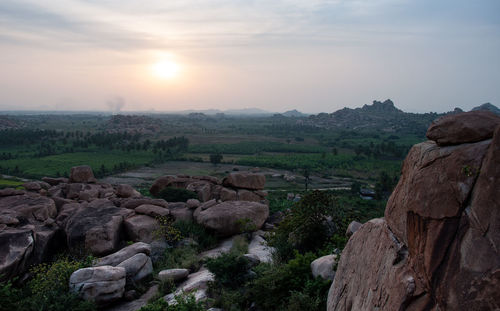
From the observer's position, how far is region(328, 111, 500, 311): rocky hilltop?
3979 millimetres

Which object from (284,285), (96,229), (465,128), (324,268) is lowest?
(96,229)

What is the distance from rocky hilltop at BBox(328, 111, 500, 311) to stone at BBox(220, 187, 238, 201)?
17.8m

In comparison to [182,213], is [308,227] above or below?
above

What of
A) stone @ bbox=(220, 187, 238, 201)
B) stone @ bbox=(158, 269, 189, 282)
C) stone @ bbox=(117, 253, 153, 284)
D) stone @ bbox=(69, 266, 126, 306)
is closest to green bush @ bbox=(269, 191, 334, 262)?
stone @ bbox=(158, 269, 189, 282)

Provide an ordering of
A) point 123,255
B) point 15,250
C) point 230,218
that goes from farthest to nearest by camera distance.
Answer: point 230,218
point 123,255
point 15,250

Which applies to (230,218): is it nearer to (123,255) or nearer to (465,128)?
(123,255)

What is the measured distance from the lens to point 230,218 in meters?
16.5

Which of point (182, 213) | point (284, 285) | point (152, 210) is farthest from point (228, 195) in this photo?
point (284, 285)

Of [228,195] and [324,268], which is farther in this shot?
[228,195]

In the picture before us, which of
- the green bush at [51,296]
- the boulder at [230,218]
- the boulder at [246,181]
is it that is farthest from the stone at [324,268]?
the boulder at [246,181]

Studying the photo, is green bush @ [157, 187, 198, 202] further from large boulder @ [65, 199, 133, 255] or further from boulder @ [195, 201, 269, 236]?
large boulder @ [65, 199, 133, 255]

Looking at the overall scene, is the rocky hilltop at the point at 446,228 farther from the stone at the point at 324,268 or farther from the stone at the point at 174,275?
the stone at the point at 174,275

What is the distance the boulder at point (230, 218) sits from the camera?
16.3 meters

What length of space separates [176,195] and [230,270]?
13986 millimetres
